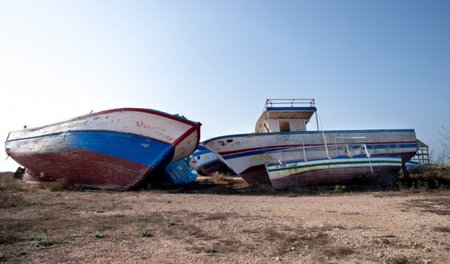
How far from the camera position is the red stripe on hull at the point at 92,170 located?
14195 millimetres

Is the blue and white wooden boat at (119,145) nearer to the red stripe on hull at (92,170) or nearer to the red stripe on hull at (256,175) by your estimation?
the red stripe on hull at (92,170)

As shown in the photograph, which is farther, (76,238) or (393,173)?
(393,173)

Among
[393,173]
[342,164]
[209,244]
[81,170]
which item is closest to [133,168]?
[81,170]

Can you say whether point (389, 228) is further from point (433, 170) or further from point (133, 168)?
point (433, 170)

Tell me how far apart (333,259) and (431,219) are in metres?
3.54

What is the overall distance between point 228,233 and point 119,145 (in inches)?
384

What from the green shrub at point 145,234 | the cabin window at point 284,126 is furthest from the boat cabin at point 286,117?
the green shrub at point 145,234

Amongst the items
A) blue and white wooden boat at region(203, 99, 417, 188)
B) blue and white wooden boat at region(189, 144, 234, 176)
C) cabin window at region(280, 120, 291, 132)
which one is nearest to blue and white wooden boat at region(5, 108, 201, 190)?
blue and white wooden boat at region(203, 99, 417, 188)

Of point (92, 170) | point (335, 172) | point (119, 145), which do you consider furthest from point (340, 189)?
point (92, 170)

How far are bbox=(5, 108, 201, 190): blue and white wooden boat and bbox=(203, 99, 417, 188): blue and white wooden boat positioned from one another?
207 centimetres

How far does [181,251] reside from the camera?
4.58m

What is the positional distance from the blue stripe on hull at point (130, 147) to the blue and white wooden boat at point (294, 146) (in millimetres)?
2905

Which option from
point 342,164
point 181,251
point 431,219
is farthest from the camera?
point 342,164

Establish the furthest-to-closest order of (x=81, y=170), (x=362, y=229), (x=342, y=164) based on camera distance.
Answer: (x=81, y=170), (x=342, y=164), (x=362, y=229)
